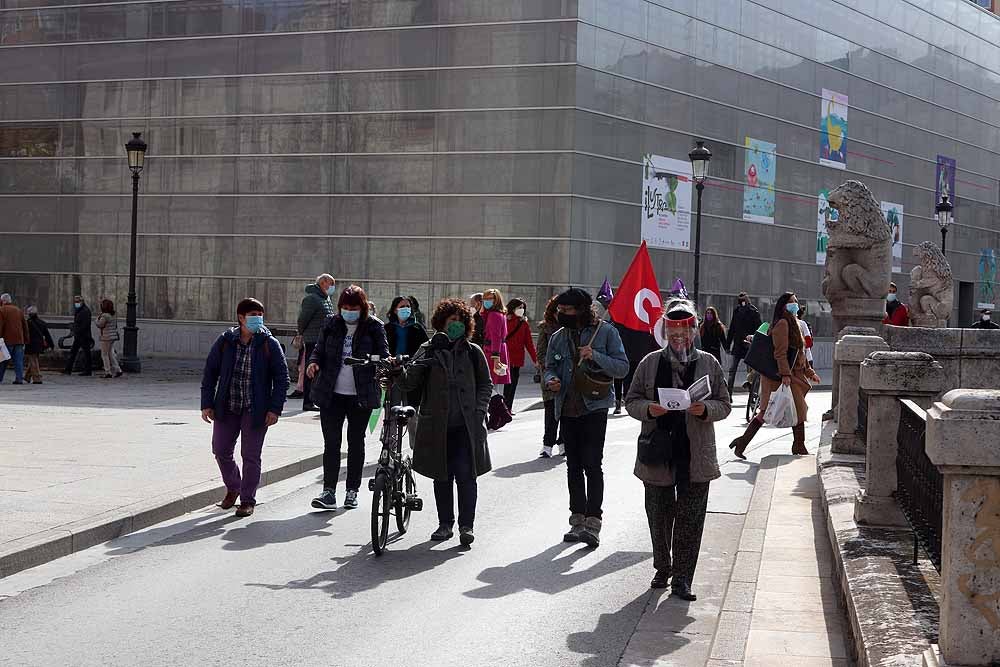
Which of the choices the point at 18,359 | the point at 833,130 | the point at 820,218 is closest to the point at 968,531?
the point at 18,359

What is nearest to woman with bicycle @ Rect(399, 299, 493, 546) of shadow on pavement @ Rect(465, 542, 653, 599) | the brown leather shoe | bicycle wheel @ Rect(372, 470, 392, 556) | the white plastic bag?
bicycle wheel @ Rect(372, 470, 392, 556)

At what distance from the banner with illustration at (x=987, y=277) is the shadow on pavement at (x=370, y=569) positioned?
53.4 m

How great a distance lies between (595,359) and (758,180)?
113ft

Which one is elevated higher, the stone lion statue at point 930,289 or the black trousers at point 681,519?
the stone lion statue at point 930,289

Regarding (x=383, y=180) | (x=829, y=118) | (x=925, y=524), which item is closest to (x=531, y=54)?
(x=383, y=180)

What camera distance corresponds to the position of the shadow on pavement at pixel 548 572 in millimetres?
8133

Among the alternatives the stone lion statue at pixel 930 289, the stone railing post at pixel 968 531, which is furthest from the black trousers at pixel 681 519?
the stone lion statue at pixel 930 289

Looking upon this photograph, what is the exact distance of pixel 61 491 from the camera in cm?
1080

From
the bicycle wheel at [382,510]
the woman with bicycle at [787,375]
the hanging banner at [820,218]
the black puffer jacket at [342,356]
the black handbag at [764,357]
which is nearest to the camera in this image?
the bicycle wheel at [382,510]

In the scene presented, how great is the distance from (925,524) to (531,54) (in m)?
29.7

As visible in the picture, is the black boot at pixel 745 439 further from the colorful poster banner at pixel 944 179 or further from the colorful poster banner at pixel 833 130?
the colorful poster banner at pixel 944 179

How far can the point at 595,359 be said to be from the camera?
9633 mm

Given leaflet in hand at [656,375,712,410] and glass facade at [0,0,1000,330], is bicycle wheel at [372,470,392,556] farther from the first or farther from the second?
glass facade at [0,0,1000,330]

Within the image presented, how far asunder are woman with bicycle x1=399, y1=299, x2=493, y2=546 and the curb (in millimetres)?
2189
